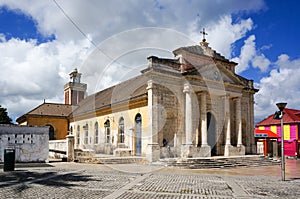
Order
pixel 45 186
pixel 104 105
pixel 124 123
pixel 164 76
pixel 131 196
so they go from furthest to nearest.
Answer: pixel 104 105, pixel 124 123, pixel 164 76, pixel 45 186, pixel 131 196

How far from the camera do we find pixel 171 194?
361 inches

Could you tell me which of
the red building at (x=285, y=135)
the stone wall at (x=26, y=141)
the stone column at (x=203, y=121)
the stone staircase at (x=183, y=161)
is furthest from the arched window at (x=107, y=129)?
the red building at (x=285, y=135)

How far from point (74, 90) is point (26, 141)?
1186 inches

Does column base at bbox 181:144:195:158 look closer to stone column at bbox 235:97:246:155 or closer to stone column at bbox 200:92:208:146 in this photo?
stone column at bbox 200:92:208:146

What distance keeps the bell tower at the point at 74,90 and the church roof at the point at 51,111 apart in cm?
534

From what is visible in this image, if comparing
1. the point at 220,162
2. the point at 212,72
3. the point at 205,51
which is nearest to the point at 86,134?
the point at 205,51

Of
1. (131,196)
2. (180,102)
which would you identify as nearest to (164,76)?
(180,102)

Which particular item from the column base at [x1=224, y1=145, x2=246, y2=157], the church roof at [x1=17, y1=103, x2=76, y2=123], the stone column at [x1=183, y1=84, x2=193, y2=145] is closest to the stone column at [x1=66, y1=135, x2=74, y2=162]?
the stone column at [x1=183, y1=84, x2=193, y2=145]

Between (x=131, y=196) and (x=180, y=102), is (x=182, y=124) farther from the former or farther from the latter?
(x=131, y=196)

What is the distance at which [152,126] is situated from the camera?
2161 cm

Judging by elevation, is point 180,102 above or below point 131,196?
above

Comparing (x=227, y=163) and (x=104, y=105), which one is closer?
(x=227, y=163)

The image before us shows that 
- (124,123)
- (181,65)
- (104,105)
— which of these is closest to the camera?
(181,65)

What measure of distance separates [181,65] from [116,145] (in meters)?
9.01
